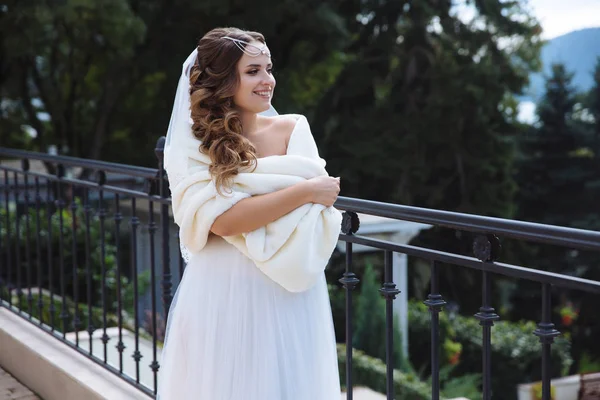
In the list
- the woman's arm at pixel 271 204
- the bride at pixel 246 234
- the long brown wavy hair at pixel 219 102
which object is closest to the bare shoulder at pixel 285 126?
the bride at pixel 246 234

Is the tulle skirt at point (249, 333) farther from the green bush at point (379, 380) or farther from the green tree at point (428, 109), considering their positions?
the green tree at point (428, 109)

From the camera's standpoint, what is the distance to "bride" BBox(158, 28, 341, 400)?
2076 millimetres

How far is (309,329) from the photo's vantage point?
2.22 metres

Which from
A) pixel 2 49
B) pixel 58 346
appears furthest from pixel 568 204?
pixel 58 346

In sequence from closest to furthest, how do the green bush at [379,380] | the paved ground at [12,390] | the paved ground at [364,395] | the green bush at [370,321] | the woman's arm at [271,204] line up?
the woman's arm at [271,204]
the paved ground at [12,390]
the paved ground at [364,395]
the green bush at [379,380]
the green bush at [370,321]

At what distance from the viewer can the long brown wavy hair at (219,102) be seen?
2.11 meters

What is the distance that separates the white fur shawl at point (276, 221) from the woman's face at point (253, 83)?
16 centimetres

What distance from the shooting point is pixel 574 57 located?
23.6 meters

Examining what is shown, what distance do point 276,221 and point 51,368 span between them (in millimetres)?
2010

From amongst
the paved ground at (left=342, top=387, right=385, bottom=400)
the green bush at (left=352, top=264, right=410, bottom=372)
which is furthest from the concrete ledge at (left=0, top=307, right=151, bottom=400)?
the green bush at (left=352, top=264, right=410, bottom=372)

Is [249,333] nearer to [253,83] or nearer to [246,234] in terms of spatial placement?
[246,234]

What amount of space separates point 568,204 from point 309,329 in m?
22.7

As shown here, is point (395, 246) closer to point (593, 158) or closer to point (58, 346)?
point (58, 346)

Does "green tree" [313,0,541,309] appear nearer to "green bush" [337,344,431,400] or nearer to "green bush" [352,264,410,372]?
"green bush" [352,264,410,372]
